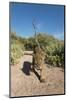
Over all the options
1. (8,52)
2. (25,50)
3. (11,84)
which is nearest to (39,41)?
(25,50)

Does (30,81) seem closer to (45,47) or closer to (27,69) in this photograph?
(27,69)

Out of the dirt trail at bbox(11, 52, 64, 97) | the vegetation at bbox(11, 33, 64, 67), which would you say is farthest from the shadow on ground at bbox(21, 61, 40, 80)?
the vegetation at bbox(11, 33, 64, 67)

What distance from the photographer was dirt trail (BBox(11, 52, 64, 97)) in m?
2.78

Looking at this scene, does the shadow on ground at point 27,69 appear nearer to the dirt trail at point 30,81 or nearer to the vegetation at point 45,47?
the dirt trail at point 30,81

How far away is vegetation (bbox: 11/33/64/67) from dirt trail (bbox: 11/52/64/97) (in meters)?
0.08

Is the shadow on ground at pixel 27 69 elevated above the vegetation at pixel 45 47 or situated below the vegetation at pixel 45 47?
below

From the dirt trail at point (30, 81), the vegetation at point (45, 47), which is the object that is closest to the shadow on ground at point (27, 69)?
the dirt trail at point (30, 81)

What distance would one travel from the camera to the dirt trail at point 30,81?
2779 mm

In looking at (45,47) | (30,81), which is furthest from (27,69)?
(45,47)

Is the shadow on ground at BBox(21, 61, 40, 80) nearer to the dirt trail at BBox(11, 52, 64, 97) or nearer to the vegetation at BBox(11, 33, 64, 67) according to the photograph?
the dirt trail at BBox(11, 52, 64, 97)

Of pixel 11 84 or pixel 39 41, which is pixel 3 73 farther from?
pixel 39 41

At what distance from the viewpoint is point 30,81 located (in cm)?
282

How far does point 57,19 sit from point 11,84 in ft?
2.83

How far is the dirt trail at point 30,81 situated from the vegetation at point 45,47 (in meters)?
0.08
